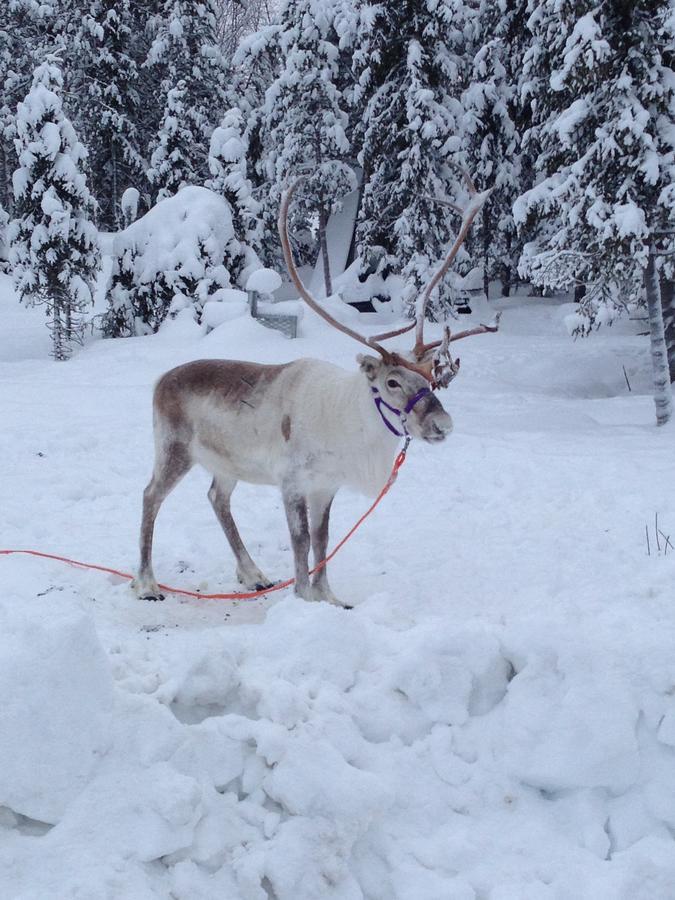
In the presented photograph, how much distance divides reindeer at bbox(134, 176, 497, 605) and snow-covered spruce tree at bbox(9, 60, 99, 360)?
1461 cm

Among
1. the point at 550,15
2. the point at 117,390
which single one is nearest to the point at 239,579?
the point at 117,390

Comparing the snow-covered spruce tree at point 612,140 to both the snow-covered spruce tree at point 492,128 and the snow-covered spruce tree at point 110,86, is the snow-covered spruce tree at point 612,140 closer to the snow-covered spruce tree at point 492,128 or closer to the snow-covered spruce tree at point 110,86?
the snow-covered spruce tree at point 492,128

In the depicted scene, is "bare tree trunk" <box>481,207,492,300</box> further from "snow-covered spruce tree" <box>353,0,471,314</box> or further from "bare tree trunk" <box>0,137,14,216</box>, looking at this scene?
"bare tree trunk" <box>0,137,14,216</box>

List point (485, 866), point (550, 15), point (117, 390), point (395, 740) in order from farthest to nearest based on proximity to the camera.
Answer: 1. point (550, 15)
2. point (117, 390)
3. point (395, 740)
4. point (485, 866)

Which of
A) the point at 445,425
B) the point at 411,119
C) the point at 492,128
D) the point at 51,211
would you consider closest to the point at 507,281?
the point at 492,128

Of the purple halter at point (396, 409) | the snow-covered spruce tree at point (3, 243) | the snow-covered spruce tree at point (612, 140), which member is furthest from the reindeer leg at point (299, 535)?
the snow-covered spruce tree at point (3, 243)

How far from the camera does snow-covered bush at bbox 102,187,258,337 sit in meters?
17.4

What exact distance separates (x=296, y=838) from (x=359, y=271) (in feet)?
66.7

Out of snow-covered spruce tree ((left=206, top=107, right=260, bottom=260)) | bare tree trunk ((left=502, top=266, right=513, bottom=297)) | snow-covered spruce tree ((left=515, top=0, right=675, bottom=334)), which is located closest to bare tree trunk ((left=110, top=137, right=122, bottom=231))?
snow-covered spruce tree ((left=206, top=107, right=260, bottom=260))

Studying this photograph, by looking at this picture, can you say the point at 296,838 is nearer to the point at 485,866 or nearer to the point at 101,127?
the point at 485,866

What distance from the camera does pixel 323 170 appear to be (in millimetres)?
20781

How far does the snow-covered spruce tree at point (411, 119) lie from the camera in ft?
58.6

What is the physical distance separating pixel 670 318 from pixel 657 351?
9.67ft

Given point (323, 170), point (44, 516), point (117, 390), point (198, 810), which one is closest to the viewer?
point (198, 810)
